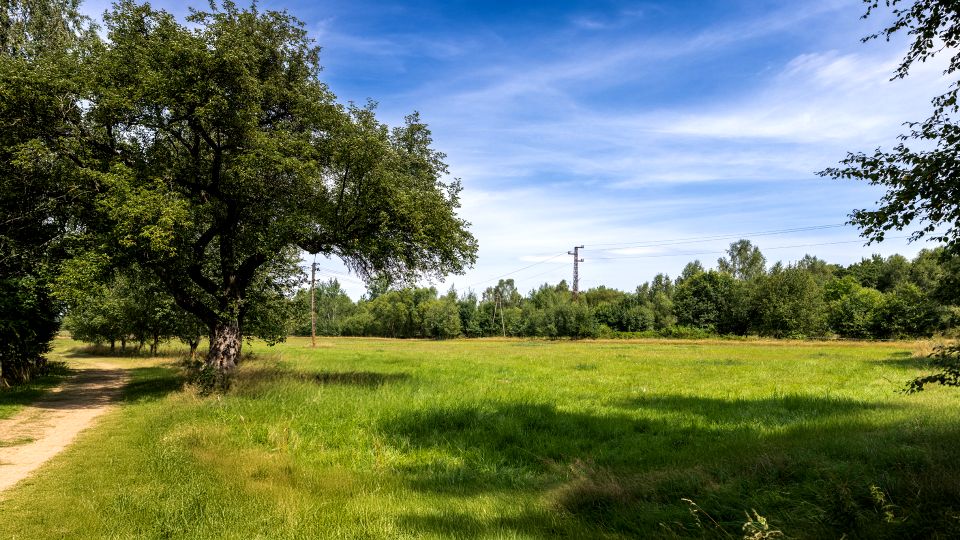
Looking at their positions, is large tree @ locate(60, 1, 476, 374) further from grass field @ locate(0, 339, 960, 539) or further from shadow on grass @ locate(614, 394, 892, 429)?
shadow on grass @ locate(614, 394, 892, 429)

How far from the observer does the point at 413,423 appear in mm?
13680

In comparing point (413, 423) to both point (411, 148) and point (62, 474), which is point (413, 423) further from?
point (411, 148)

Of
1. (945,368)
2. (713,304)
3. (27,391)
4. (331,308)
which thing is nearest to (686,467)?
(945,368)

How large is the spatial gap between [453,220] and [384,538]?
15521 mm

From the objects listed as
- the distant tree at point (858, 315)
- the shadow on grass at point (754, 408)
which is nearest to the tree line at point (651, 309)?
the distant tree at point (858, 315)

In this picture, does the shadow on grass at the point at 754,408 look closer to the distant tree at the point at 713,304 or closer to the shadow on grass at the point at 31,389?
the shadow on grass at the point at 31,389

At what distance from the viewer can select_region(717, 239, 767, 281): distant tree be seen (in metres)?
127

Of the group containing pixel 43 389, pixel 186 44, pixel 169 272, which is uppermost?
pixel 186 44

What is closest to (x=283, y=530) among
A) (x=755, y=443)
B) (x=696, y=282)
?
(x=755, y=443)

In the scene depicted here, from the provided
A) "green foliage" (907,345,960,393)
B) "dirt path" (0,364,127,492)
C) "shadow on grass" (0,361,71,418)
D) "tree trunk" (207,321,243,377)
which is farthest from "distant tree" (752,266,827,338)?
"shadow on grass" (0,361,71,418)

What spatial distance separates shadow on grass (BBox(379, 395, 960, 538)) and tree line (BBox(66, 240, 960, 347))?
2.37m

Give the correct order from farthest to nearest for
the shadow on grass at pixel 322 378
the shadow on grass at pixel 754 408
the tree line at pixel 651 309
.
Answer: the tree line at pixel 651 309, the shadow on grass at pixel 322 378, the shadow on grass at pixel 754 408

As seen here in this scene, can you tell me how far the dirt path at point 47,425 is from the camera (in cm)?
1018

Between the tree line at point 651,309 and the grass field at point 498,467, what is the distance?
2.75 meters
